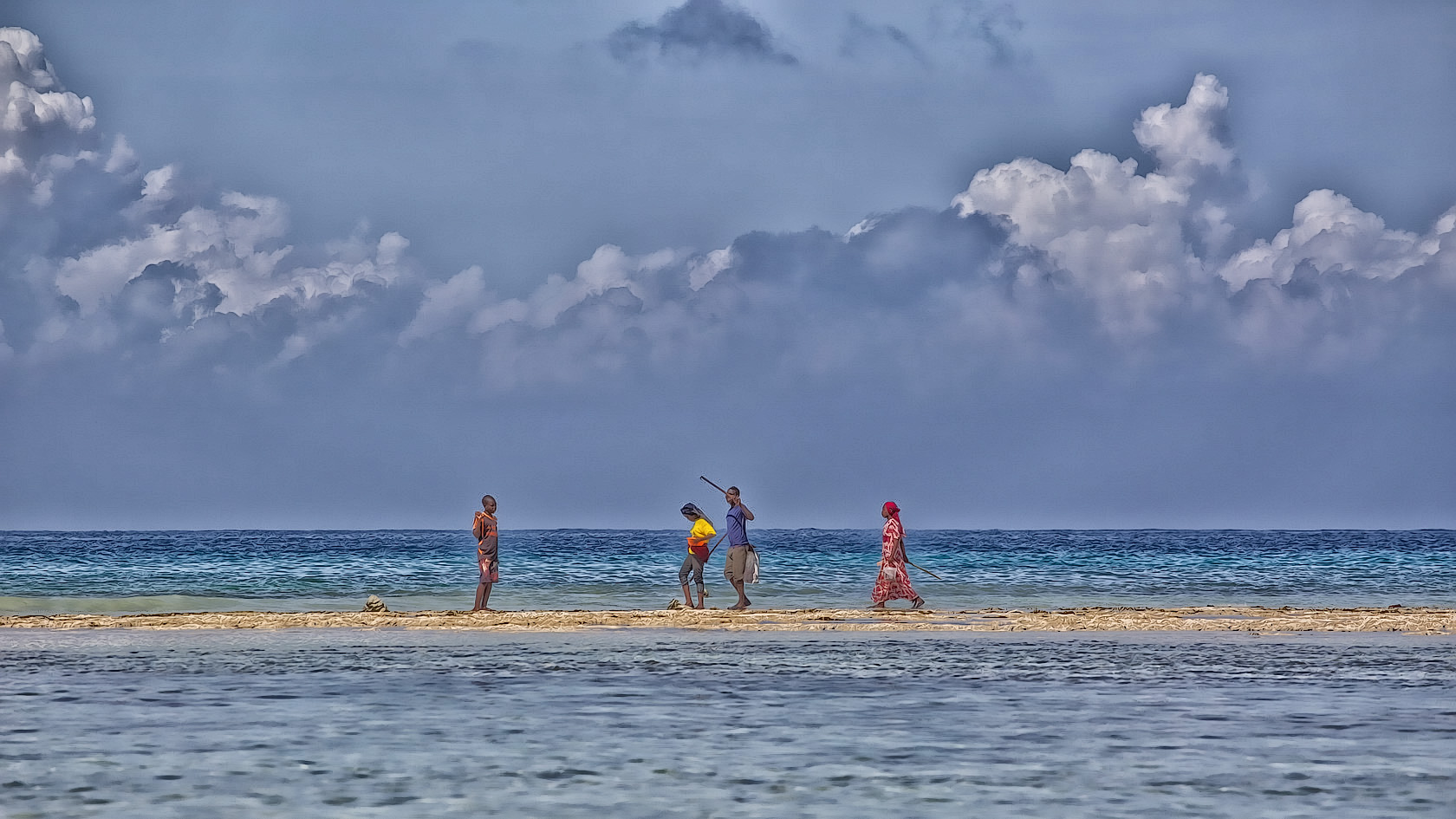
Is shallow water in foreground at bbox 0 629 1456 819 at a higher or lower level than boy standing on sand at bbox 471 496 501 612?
lower

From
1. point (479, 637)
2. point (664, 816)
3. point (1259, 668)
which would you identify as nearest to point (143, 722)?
point (664, 816)

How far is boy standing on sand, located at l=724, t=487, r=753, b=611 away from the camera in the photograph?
73.5ft

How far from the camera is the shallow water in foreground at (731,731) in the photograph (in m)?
8.09

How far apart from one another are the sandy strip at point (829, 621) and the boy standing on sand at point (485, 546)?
1.42 ft

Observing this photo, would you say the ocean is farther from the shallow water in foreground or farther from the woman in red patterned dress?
the woman in red patterned dress

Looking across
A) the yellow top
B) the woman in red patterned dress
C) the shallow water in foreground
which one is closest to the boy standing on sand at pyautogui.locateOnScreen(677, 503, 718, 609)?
the yellow top

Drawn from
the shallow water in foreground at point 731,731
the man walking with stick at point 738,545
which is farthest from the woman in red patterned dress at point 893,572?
the shallow water in foreground at point 731,731

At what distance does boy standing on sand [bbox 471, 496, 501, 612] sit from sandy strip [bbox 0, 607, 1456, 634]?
43cm

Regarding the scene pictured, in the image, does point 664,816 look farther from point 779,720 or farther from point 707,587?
point 707,587

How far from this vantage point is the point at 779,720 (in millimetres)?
11078

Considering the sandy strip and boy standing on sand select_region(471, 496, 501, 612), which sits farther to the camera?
boy standing on sand select_region(471, 496, 501, 612)

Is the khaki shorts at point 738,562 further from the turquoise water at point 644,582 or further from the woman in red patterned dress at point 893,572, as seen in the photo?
the turquoise water at point 644,582

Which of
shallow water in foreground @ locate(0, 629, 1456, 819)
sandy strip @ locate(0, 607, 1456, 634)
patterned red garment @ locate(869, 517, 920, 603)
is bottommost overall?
shallow water in foreground @ locate(0, 629, 1456, 819)

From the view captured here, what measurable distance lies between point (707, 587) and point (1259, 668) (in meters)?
18.4
